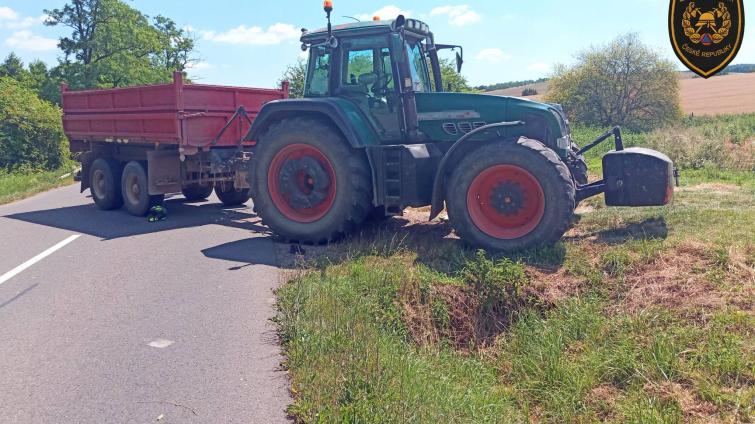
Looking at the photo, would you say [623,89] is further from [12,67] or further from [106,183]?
[12,67]

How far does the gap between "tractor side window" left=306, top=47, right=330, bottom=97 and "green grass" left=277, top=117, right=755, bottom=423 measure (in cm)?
235

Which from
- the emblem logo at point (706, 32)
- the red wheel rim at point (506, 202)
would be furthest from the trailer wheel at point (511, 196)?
the emblem logo at point (706, 32)

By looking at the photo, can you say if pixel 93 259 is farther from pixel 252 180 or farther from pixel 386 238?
pixel 386 238

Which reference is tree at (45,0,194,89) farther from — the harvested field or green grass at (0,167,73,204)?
the harvested field

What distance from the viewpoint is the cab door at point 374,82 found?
7.68 metres

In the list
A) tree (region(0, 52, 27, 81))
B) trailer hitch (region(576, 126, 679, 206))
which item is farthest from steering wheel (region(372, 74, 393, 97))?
tree (region(0, 52, 27, 81))

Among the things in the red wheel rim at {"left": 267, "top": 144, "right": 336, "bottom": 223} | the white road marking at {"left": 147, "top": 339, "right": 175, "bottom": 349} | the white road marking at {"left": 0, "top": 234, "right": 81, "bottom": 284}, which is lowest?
the white road marking at {"left": 147, "top": 339, "right": 175, "bottom": 349}

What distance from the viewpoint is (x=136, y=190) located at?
11.4 m

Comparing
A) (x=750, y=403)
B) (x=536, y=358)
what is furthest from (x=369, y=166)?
(x=750, y=403)

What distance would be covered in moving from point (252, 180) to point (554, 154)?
413 cm

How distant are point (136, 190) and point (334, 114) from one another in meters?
5.53

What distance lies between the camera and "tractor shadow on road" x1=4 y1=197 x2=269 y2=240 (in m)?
10.0

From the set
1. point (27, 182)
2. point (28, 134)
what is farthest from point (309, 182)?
point (28, 134)

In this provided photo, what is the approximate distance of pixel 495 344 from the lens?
5578mm
